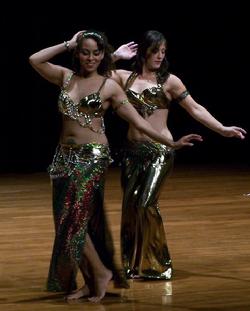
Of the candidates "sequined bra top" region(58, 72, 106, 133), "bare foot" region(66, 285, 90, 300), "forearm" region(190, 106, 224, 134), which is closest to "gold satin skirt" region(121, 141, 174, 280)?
"forearm" region(190, 106, 224, 134)

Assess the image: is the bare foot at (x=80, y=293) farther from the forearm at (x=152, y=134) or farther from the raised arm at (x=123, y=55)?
the raised arm at (x=123, y=55)

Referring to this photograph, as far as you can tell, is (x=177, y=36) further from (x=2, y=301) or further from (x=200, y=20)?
(x=2, y=301)

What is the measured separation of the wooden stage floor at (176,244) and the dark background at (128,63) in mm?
771

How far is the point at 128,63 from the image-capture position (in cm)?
1070

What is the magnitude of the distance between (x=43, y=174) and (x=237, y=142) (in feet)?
8.31

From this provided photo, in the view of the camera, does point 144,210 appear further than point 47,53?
Yes

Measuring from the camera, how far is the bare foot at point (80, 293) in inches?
197

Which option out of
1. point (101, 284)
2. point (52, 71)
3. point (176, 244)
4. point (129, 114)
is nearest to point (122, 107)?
point (129, 114)

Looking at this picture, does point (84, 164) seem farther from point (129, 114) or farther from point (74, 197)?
point (129, 114)

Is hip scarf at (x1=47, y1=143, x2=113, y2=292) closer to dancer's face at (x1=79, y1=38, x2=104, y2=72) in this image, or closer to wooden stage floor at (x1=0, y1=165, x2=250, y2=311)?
wooden stage floor at (x1=0, y1=165, x2=250, y2=311)

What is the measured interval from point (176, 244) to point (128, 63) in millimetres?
4476

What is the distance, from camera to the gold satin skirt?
558 centimetres

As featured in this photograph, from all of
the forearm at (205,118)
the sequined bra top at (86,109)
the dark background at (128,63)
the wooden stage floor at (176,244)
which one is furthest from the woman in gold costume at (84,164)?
the dark background at (128,63)

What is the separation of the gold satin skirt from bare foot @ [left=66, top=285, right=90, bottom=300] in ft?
1.78
